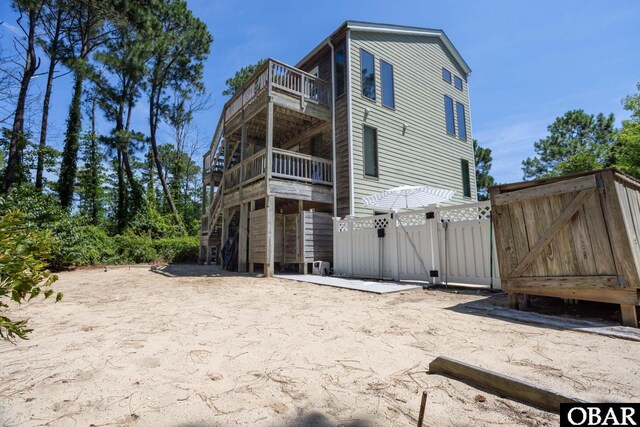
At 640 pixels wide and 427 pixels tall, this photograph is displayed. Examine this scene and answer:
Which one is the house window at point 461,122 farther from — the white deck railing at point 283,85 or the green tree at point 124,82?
the green tree at point 124,82

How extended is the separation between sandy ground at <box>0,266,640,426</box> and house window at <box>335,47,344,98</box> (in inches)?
350

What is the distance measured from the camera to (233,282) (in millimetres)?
7426

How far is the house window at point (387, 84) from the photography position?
11.6m

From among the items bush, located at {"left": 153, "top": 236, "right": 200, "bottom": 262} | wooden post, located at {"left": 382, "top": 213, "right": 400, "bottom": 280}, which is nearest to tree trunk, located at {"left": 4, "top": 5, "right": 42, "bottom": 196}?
bush, located at {"left": 153, "top": 236, "right": 200, "bottom": 262}

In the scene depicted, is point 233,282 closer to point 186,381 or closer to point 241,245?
point 241,245

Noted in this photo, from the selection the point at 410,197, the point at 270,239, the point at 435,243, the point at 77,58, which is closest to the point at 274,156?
the point at 270,239

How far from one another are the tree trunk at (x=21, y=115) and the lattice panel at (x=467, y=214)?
1810cm

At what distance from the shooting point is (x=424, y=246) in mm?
6738

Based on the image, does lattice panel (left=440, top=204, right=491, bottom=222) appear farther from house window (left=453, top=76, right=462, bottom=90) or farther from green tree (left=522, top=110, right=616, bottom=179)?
green tree (left=522, top=110, right=616, bottom=179)

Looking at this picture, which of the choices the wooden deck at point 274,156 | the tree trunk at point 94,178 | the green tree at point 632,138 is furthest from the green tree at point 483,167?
the tree trunk at point 94,178

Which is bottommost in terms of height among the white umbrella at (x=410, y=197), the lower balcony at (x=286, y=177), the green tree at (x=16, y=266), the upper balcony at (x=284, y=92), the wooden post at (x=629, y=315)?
the wooden post at (x=629, y=315)

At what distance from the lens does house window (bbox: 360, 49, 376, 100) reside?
35.9 ft

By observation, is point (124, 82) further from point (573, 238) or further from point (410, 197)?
point (573, 238)

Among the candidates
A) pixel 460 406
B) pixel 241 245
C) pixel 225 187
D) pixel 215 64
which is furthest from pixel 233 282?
pixel 215 64
